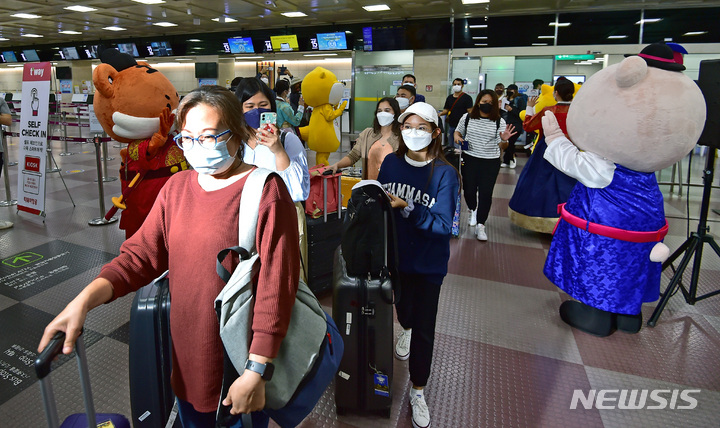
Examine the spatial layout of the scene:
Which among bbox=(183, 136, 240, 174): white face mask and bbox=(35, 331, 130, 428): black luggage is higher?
bbox=(183, 136, 240, 174): white face mask

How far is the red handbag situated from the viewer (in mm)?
3258

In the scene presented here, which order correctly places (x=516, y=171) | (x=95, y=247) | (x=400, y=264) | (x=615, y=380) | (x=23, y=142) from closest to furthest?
(x=400, y=264) < (x=615, y=380) < (x=95, y=247) < (x=23, y=142) < (x=516, y=171)

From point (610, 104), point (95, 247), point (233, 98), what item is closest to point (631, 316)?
point (610, 104)

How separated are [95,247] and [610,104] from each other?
493 centimetres

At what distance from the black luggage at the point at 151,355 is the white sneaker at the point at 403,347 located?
5.00 feet

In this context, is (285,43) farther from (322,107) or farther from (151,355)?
(151,355)

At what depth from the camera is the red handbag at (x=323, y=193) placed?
3258mm

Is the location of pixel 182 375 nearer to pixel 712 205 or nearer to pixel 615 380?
pixel 615 380

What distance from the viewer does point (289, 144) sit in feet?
7.46

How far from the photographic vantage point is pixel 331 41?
45.5 feet

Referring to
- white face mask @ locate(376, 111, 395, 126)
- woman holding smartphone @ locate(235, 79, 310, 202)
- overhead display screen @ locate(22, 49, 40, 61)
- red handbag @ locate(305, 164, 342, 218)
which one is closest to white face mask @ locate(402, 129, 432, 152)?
woman holding smartphone @ locate(235, 79, 310, 202)

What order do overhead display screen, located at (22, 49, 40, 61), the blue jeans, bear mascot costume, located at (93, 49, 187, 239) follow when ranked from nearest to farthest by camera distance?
the blue jeans → bear mascot costume, located at (93, 49, 187, 239) → overhead display screen, located at (22, 49, 40, 61)

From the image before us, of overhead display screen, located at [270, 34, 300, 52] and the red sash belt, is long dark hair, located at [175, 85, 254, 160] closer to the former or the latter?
the red sash belt

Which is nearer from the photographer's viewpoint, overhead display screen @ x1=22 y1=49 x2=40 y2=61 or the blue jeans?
the blue jeans
